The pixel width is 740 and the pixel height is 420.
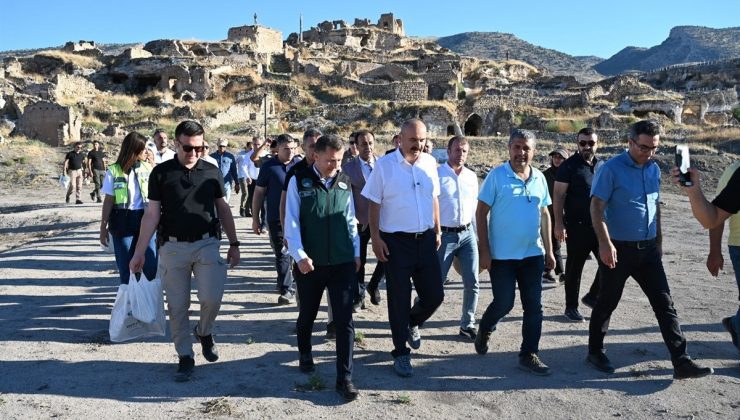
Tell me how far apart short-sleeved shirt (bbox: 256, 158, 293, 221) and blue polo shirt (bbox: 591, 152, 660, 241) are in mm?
3294

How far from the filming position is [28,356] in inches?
200

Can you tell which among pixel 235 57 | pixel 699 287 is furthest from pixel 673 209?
pixel 235 57

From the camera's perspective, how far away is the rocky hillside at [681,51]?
117 meters

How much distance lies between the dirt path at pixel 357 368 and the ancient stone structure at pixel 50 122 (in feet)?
A: 63.3

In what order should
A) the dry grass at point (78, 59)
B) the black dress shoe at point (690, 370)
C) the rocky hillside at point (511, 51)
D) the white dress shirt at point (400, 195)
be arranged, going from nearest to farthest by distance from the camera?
the black dress shoe at point (690, 370)
the white dress shirt at point (400, 195)
the dry grass at point (78, 59)
the rocky hillside at point (511, 51)

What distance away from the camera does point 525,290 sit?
4879mm

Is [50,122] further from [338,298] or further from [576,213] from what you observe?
[338,298]

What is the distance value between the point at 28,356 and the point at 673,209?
14886mm

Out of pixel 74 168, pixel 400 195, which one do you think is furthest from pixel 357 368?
pixel 74 168

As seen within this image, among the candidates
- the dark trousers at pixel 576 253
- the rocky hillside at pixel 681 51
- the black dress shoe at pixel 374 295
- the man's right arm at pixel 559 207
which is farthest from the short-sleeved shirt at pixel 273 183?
the rocky hillside at pixel 681 51

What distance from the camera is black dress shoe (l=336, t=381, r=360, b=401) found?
423 cm

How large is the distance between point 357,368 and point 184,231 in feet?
5.72

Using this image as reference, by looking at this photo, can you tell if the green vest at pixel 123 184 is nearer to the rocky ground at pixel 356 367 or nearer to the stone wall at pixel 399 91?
the rocky ground at pixel 356 367

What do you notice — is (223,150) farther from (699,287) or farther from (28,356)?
(699,287)
